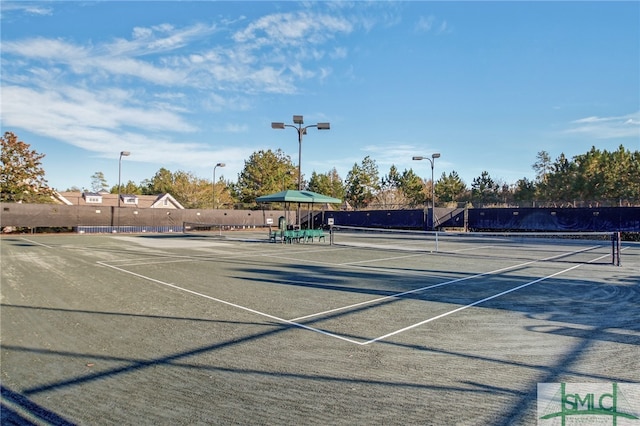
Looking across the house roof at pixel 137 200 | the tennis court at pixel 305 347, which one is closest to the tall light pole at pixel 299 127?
the tennis court at pixel 305 347

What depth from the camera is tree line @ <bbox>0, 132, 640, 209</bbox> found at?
37.7m

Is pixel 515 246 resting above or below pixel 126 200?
below

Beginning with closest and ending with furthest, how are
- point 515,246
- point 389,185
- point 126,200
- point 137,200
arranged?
point 515,246 → point 126,200 → point 137,200 → point 389,185

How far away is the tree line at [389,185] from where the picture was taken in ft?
124

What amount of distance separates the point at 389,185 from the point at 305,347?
75.1 meters

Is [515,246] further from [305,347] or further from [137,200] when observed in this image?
[137,200]

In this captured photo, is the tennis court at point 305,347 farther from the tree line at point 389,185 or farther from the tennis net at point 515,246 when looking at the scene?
the tree line at point 389,185

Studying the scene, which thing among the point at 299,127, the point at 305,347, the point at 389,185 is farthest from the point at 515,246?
the point at 389,185

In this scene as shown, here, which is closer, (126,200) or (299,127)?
(299,127)

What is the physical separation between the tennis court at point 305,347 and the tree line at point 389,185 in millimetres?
27776

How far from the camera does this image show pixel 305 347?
4938mm

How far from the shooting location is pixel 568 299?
7.75 meters

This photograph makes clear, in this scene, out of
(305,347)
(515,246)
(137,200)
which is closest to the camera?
(305,347)

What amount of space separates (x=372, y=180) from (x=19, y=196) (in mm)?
47111
